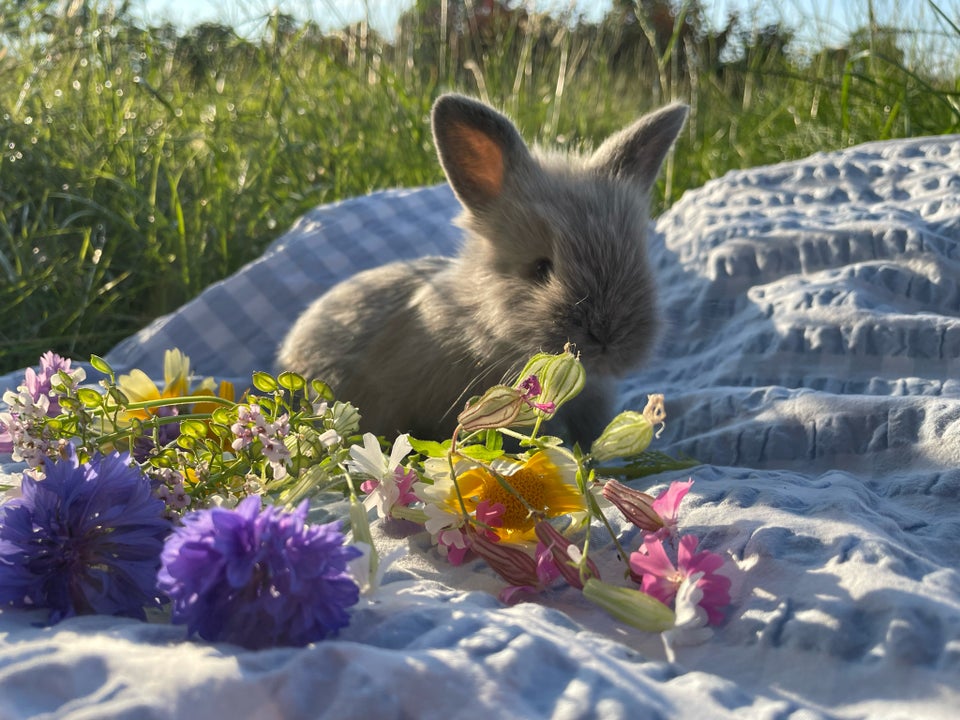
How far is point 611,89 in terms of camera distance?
7105 millimetres

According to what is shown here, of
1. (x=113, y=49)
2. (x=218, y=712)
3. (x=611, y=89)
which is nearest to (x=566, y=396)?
(x=218, y=712)

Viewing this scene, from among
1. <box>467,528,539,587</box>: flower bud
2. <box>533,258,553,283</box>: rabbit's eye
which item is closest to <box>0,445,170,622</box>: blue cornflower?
<box>467,528,539,587</box>: flower bud

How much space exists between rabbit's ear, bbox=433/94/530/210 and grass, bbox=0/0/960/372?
4.55 feet

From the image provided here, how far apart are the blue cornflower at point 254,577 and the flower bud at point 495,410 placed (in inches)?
15.9

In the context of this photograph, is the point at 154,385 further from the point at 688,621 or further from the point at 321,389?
the point at 688,621

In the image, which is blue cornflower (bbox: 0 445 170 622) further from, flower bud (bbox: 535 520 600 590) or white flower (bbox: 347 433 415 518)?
flower bud (bbox: 535 520 600 590)

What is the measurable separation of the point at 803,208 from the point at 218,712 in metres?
2.68

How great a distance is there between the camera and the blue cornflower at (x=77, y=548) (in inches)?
53.1

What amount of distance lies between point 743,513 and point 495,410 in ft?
1.55

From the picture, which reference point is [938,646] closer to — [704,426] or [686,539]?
[686,539]

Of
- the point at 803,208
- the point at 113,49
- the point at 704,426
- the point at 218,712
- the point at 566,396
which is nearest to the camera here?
the point at 218,712

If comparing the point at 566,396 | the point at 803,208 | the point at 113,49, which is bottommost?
the point at 566,396

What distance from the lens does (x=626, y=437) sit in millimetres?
1513

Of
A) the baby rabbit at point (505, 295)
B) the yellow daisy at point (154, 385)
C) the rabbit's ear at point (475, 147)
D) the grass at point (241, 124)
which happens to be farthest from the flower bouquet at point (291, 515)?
the grass at point (241, 124)
